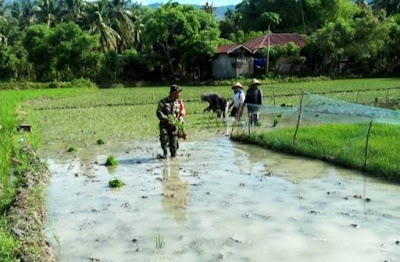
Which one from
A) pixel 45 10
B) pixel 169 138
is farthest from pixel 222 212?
pixel 45 10

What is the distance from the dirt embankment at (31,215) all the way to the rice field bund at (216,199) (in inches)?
3.4

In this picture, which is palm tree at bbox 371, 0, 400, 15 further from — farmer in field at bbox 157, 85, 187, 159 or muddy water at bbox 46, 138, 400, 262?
muddy water at bbox 46, 138, 400, 262

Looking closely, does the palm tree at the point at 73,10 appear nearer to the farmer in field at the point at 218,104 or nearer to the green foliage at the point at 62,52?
the green foliage at the point at 62,52

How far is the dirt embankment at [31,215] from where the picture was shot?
5125mm

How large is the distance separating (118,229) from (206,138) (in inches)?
308

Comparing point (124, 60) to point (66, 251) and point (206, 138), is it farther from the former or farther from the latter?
point (66, 251)

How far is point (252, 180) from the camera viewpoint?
912 centimetres

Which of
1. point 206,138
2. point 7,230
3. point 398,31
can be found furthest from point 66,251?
point 398,31

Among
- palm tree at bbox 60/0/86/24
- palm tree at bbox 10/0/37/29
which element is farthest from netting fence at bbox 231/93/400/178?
palm tree at bbox 10/0/37/29

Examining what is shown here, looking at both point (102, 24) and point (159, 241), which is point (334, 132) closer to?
point (159, 241)

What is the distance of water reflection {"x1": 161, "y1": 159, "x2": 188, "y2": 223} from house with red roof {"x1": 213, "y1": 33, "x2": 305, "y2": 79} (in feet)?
106

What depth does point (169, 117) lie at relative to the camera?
11141mm

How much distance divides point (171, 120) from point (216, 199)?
3570 millimetres

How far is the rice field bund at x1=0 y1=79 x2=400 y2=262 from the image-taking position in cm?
577
